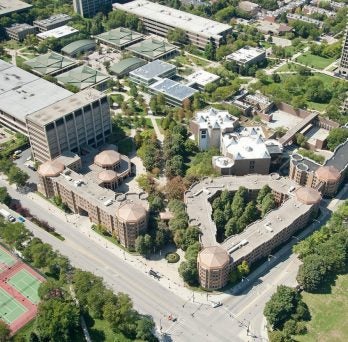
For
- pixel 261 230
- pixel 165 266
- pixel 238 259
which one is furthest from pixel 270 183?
pixel 165 266

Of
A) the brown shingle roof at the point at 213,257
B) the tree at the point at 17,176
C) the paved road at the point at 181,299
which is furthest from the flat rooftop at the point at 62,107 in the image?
the brown shingle roof at the point at 213,257

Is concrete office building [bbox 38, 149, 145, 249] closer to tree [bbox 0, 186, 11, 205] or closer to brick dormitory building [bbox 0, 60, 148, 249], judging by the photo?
brick dormitory building [bbox 0, 60, 148, 249]

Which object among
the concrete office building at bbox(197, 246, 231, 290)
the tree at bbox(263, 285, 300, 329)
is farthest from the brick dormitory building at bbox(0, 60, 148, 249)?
the tree at bbox(263, 285, 300, 329)

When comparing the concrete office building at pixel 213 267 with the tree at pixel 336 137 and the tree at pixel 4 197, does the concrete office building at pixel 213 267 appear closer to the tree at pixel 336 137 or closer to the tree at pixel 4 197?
the tree at pixel 4 197

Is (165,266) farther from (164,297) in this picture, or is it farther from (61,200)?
(61,200)

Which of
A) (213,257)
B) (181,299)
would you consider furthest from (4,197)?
(213,257)
